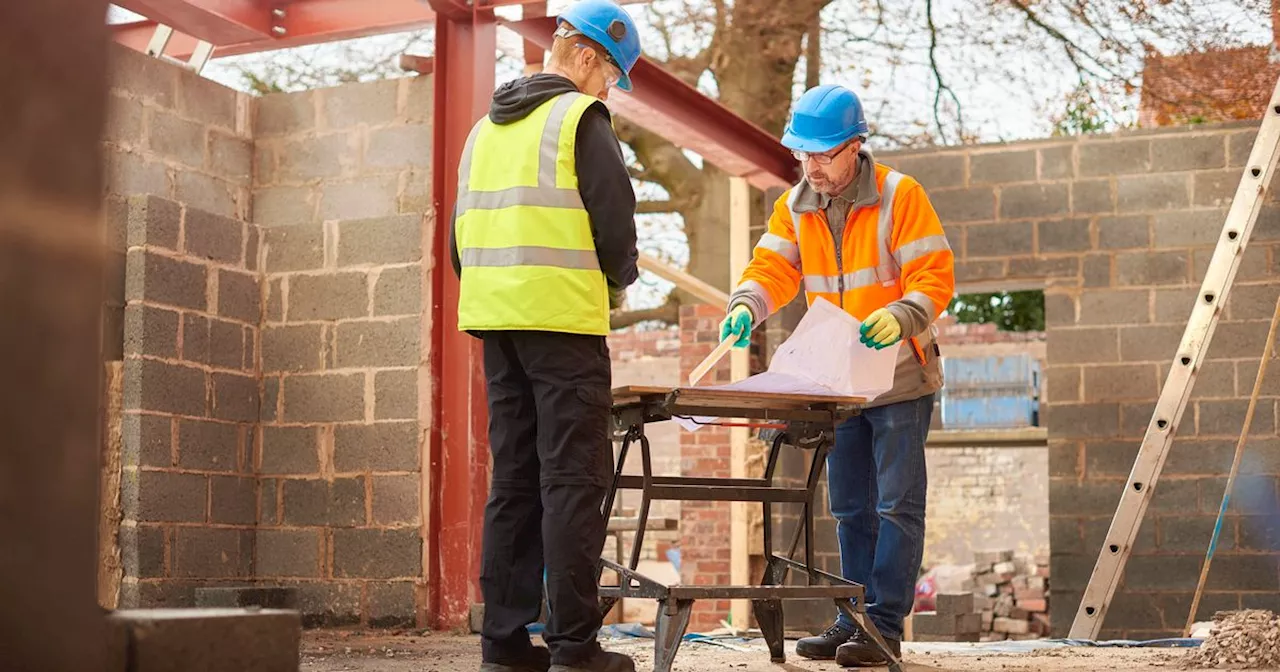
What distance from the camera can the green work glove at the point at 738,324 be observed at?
468cm

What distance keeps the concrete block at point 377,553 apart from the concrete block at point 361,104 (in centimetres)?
202

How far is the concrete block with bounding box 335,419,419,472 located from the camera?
6746 millimetres

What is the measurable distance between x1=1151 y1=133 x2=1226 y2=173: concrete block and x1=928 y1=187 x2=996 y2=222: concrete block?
3.68 ft

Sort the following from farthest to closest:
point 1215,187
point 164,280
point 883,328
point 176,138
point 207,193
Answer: point 1215,187 → point 207,193 → point 176,138 → point 164,280 → point 883,328

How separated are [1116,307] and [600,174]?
6989mm

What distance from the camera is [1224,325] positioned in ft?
31.2

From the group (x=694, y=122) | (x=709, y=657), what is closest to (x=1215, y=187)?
(x=694, y=122)

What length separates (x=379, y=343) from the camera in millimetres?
6910

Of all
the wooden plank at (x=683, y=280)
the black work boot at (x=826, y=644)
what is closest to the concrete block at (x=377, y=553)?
the black work boot at (x=826, y=644)

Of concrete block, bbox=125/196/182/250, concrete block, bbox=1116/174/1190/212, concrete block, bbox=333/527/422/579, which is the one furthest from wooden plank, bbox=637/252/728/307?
concrete block, bbox=125/196/182/250

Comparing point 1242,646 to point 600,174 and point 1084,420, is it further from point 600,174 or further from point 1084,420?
point 1084,420

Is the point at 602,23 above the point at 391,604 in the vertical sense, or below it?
above

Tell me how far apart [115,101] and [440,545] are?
2606mm

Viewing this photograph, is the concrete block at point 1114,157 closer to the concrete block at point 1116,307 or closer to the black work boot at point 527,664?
the concrete block at point 1116,307
